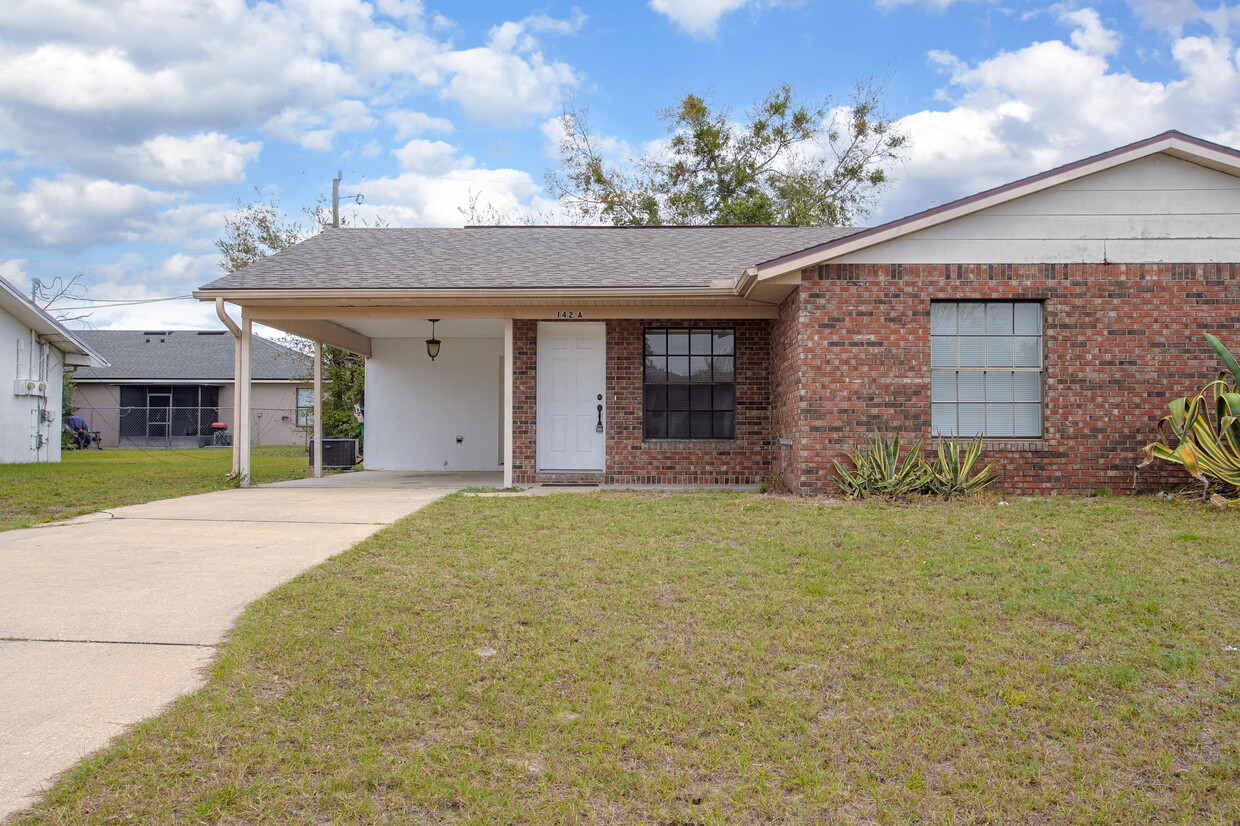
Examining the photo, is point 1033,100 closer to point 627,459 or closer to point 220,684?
point 627,459

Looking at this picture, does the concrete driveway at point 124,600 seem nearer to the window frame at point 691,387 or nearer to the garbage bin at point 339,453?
the window frame at point 691,387

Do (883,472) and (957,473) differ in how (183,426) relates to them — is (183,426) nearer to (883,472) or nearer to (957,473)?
(883,472)

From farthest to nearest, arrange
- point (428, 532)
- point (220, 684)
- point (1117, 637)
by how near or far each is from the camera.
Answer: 1. point (428, 532)
2. point (1117, 637)
3. point (220, 684)

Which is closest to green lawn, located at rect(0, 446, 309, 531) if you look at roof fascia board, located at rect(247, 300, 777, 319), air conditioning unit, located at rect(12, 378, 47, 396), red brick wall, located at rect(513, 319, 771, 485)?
air conditioning unit, located at rect(12, 378, 47, 396)

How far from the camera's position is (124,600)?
4.88m

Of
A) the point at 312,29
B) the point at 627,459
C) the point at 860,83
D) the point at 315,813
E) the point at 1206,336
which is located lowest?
the point at 315,813

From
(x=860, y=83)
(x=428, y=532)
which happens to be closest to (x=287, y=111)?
(x=428, y=532)

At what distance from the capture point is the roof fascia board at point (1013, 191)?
8523 mm

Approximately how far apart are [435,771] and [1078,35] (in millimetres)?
15313

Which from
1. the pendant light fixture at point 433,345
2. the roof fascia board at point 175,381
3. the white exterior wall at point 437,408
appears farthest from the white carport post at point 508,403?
the roof fascia board at point 175,381

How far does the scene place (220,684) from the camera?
352 cm

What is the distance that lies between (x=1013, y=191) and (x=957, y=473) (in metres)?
3.20

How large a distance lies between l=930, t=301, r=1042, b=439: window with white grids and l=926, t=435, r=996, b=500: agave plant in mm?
357

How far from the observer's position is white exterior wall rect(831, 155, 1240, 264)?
8852 mm
